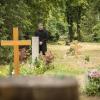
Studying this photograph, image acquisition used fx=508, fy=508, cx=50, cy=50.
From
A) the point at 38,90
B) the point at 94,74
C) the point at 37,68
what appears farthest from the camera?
the point at 37,68

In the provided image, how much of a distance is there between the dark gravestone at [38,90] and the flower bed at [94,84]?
9.43 meters

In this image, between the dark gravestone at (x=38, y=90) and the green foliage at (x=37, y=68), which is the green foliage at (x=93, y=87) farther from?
the dark gravestone at (x=38, y=90)

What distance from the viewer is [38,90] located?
8.35ft

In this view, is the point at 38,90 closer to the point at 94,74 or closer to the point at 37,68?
the point at 94,74

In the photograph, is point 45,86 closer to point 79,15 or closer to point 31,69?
point 31,69

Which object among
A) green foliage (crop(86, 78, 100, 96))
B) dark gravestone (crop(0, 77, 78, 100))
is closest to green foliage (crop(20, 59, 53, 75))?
green foliage (crop(86, 78, 100, 96))

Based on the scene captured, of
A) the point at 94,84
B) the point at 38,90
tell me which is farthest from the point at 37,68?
the point at 38,90

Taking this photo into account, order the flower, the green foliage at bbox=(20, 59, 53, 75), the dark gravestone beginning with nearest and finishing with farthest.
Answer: the dark gravestone
the flower
the green foliage at bbox=(20, 59, 53, 75)

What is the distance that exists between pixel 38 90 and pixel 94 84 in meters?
9.63

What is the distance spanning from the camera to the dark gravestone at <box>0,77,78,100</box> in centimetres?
254

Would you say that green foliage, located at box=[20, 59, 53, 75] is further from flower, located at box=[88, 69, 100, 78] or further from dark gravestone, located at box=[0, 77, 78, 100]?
dark gravestone, located at box=[0, 77, 78, 100]

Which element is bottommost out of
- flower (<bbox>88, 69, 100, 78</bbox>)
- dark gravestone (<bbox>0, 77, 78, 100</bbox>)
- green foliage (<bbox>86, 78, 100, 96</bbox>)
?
green foliage (<bbox>86, 78, 100, 96</bbox>)

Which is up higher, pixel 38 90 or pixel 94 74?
pixel 38 90

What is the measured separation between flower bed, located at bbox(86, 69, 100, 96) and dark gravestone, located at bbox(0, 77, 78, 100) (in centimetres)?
943
